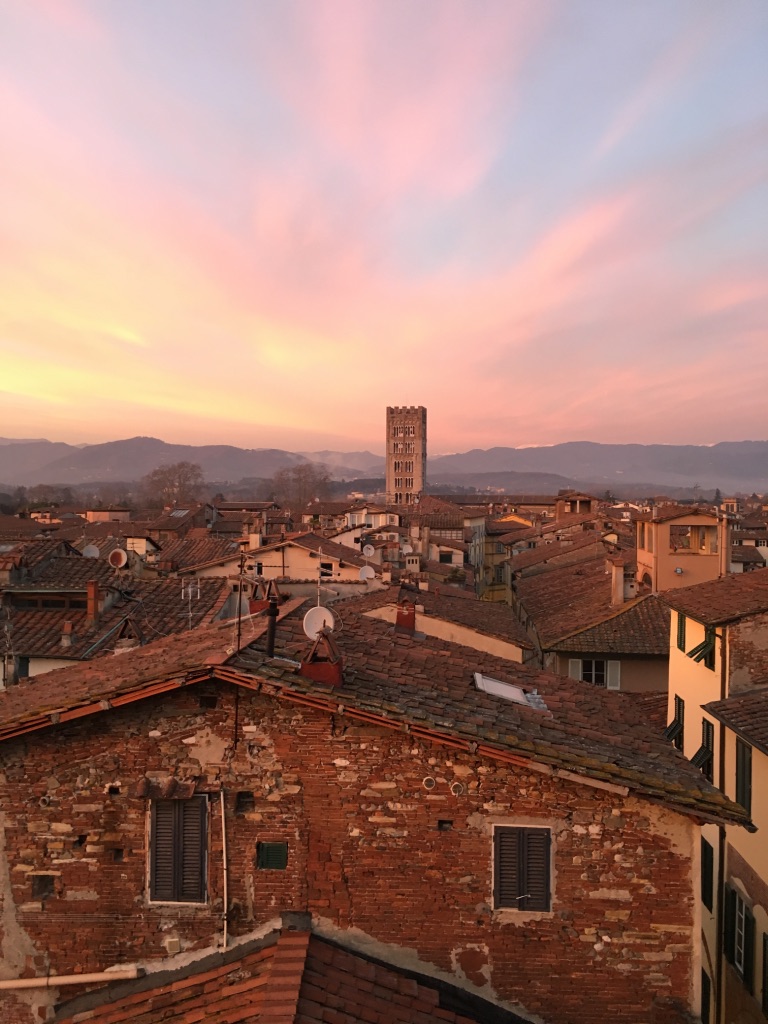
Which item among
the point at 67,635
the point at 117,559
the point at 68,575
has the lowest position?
the point at 67,635

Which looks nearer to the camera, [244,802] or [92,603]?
[244,802]

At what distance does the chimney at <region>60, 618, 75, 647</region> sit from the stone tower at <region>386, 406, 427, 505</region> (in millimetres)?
159616

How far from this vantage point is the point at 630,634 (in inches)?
963

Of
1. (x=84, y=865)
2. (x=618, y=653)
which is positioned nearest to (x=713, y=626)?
(x=618, y=653)

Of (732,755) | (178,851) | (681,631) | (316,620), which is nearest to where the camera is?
(178,851)

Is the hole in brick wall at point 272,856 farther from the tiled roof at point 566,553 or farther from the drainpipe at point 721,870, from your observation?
the tiled roof at point 566,553

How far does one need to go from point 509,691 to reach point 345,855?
13.3 feet

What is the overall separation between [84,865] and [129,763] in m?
1.25

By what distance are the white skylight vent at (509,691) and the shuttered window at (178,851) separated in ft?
14.6

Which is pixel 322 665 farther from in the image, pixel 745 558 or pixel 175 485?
pixel 175 485

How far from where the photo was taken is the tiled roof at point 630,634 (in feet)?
77.3

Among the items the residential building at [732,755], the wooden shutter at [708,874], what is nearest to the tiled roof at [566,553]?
the residential building at [732,755]

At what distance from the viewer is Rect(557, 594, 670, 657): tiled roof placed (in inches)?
928

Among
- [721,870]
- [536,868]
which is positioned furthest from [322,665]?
[721,870]
